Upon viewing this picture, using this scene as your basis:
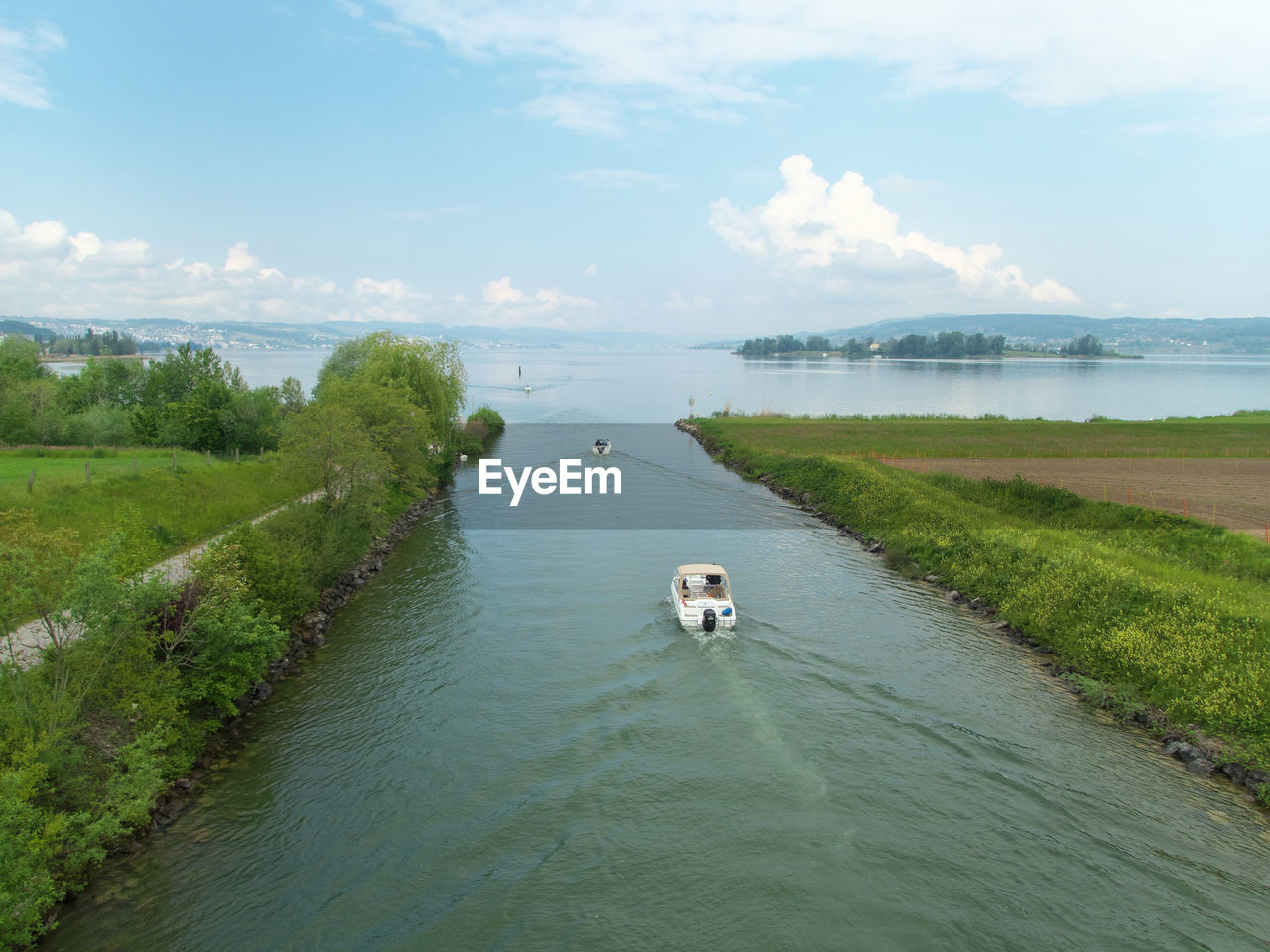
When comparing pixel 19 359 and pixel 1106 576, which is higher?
pixel 19 359

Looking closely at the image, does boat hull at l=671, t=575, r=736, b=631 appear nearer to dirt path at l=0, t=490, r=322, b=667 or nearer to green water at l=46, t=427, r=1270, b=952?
green water at l=46, t=427, r=1270, b=952

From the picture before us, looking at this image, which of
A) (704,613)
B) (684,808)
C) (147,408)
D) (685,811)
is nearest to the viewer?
(685,811)

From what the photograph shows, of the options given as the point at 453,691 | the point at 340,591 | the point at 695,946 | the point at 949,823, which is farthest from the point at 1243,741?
the point at 340,591

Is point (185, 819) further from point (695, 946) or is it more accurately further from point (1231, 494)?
point (1231, 494)

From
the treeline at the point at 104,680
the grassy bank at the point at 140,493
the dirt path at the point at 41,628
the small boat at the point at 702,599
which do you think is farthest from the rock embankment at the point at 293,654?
the small boat at the point at 702,599

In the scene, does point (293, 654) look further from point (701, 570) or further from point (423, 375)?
point (423, 375)

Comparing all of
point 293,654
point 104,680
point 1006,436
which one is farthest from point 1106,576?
point 1006,436

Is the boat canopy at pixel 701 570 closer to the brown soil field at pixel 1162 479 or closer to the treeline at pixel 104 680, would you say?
the treeline at pixel 104 680
